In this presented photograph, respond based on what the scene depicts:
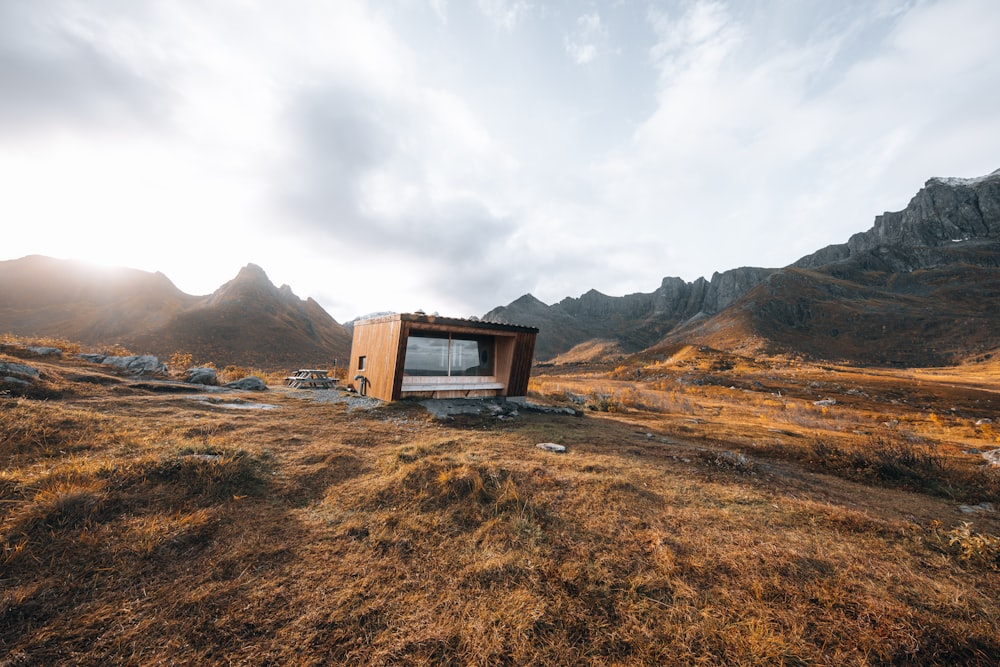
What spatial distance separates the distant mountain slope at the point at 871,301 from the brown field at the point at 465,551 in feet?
176

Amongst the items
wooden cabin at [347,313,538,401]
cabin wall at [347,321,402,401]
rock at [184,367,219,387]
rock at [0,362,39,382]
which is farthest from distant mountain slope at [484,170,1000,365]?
rock at [0,362,39,382]

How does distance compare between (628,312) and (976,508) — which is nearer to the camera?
(976,508)

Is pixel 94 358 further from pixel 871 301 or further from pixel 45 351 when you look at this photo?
pixel 871 301

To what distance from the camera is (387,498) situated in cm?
565

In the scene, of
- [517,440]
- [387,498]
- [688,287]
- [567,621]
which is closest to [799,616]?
[567,621]

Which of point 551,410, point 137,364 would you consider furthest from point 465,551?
point 137,364

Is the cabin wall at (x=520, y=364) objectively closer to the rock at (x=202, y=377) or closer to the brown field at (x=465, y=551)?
the brown field at (x=465, y=551)

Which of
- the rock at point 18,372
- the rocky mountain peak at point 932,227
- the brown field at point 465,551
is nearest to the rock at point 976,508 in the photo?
the brown field at point 465,551

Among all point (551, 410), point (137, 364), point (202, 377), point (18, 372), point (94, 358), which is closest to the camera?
point (18, 372)

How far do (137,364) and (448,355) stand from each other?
16.6 metres

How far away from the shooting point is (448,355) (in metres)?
15.2

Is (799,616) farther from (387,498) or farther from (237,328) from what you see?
(237,328)

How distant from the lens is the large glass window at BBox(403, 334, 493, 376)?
14406 mm

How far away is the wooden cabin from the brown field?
17.3ft
